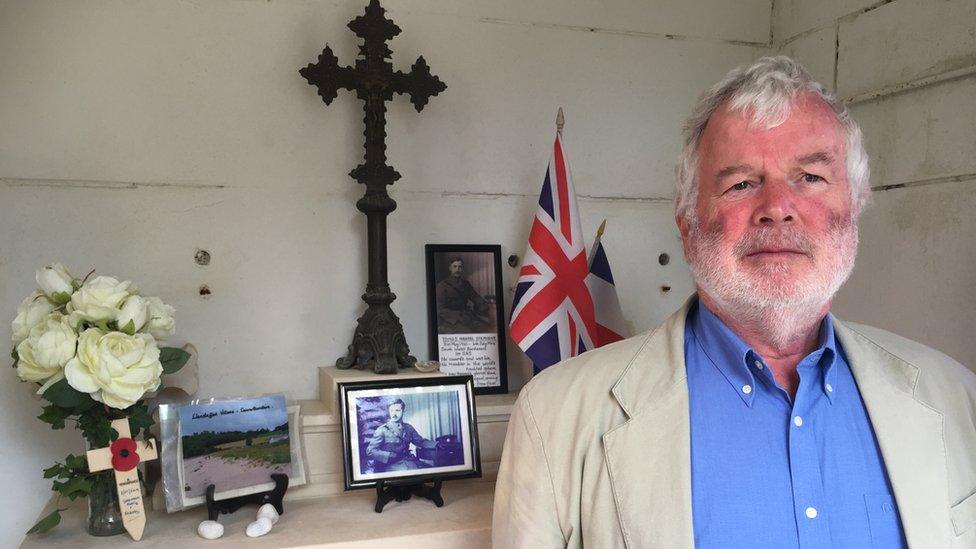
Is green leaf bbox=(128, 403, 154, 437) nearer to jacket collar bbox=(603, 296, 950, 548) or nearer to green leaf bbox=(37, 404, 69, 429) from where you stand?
green leaf bbox=(37, 404, 69, 429)

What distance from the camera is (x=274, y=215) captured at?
1874mm

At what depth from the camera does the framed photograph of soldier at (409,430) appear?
160 cm

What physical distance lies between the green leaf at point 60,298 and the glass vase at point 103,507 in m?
0.35

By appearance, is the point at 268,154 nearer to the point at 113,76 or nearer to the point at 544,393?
the point at 113,76

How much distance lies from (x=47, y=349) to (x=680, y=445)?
3.79ft

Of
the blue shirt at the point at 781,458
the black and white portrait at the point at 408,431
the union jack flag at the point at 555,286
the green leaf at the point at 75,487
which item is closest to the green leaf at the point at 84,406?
the green leaf at the point at 75,487

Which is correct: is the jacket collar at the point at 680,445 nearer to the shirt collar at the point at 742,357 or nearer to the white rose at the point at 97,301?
the shirt collar at the point at 742,357

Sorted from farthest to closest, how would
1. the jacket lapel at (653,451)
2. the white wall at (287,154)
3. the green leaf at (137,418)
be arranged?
the white wall at (287,154) → the green leaf at (137,418) → the jacket lapel at (653,451)

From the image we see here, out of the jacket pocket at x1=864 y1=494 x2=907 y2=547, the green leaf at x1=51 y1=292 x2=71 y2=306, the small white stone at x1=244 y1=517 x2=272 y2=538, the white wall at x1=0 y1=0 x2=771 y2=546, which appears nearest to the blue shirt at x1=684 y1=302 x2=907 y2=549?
the jacket pocket at x1=864 y1=494 x2=907 y2=547

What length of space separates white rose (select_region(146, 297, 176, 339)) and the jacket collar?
3.16 feet

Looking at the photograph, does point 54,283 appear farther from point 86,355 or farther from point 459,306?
point 459,306

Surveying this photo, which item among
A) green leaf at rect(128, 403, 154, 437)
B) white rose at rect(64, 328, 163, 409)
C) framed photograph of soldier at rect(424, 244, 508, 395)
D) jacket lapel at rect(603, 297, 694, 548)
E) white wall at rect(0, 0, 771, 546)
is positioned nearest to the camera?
jacket lapel at rect(603, 297, 694, 548)

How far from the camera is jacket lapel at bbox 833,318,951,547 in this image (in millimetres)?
1041

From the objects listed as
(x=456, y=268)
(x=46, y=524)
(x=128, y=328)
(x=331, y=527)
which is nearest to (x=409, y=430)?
(x=331, y=527)
